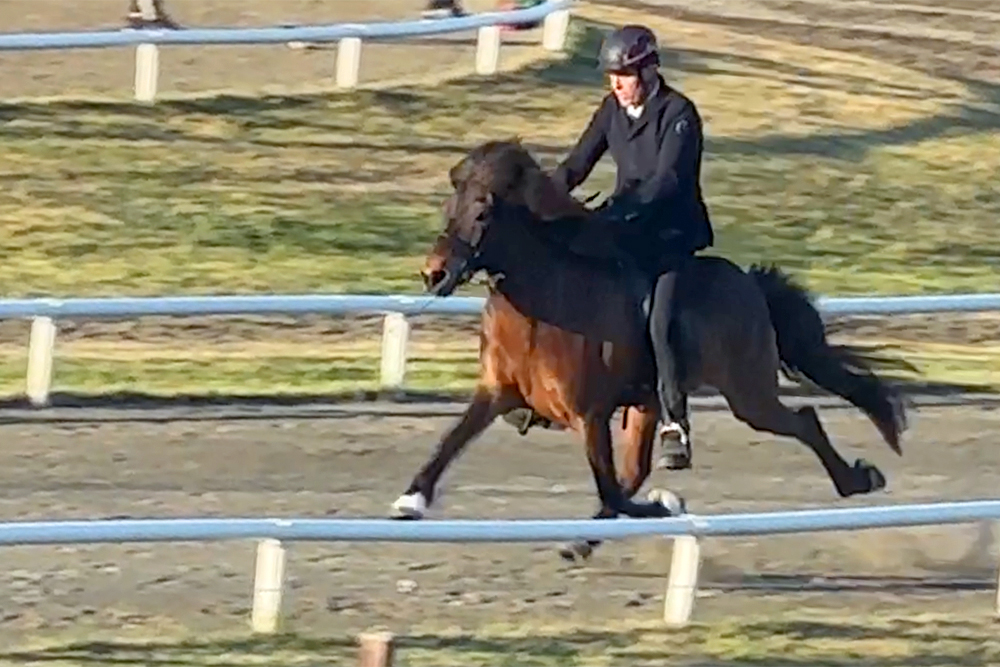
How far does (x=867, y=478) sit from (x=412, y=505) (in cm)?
219

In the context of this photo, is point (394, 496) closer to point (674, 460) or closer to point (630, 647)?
point (674, 460)

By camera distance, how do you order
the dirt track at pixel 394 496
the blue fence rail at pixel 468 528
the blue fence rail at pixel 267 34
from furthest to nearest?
1. the blue fence rail at pixel 267 34
2. the dirt track at pixel 394 496
3. the blue fence rail at pixel 468 528

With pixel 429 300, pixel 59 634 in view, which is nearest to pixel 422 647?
pixel 59 634

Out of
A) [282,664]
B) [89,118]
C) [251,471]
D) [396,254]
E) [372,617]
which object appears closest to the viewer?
[282,664]

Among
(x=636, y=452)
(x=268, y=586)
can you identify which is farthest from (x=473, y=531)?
(x=636, y=452)

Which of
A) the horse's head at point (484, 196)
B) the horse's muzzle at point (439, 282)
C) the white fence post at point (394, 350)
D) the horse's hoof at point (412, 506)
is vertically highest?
the horse's head at point (484, 196)

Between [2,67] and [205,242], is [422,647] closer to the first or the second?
[205,242]

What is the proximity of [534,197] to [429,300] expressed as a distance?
12.4 feet

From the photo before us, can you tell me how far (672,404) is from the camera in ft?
36.3

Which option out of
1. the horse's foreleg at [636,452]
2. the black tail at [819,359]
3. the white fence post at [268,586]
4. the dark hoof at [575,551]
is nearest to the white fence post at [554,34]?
the black tail at [819,359]

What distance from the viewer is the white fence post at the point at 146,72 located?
19484 mm

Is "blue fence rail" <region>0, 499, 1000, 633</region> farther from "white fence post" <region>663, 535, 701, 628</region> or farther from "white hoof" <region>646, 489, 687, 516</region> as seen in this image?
"white hoof" <region>646, 489, 687, 516</region>

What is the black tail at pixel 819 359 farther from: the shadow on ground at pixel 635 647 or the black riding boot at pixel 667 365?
the shadow on ground at pixel 635 647

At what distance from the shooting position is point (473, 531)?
33.2ft
